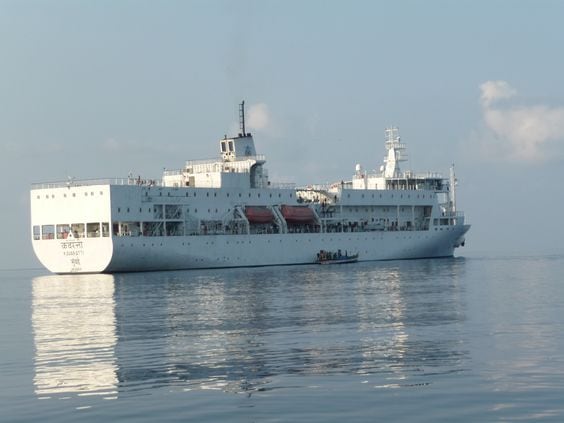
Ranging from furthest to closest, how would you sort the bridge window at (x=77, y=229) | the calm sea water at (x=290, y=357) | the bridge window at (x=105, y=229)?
1. the bridge window at (x=77, y=229)
2. the bridge window at (x=105, y=229)
3. the calm sea water at (x=290, y=357)

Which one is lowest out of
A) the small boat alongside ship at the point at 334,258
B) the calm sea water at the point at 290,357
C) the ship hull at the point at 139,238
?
the calm sea water at the point at 290,357

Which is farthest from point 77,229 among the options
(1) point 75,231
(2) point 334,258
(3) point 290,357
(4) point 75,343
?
(3) point 290,357

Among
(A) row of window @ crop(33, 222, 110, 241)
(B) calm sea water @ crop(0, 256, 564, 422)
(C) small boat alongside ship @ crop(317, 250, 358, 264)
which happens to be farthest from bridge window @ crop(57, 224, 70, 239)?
(B) calm sea water @ crop(0, 256, 564, 422)

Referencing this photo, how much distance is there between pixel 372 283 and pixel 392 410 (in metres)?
35.6

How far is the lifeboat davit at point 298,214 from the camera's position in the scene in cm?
7803

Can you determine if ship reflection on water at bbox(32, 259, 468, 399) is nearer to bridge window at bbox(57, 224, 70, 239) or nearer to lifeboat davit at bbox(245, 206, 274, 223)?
bridge window at bbox(57, 224, 70, 239)

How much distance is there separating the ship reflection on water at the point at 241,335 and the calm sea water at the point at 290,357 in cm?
6

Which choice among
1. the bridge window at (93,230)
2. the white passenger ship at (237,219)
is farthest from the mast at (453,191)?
the bridge window at (93,230)

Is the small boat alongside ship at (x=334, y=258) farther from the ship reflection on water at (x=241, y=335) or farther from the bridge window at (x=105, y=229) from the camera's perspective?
the ship reflection on water at (x=241, y=335)

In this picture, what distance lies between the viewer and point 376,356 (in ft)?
72.8

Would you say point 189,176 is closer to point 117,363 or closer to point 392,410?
point 117,363

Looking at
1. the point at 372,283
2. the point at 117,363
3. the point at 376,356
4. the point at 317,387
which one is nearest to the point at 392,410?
the point at 317,387

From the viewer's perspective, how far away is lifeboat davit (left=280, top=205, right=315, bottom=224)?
78.0m

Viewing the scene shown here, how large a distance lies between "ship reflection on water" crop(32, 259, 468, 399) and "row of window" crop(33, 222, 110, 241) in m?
14.6
